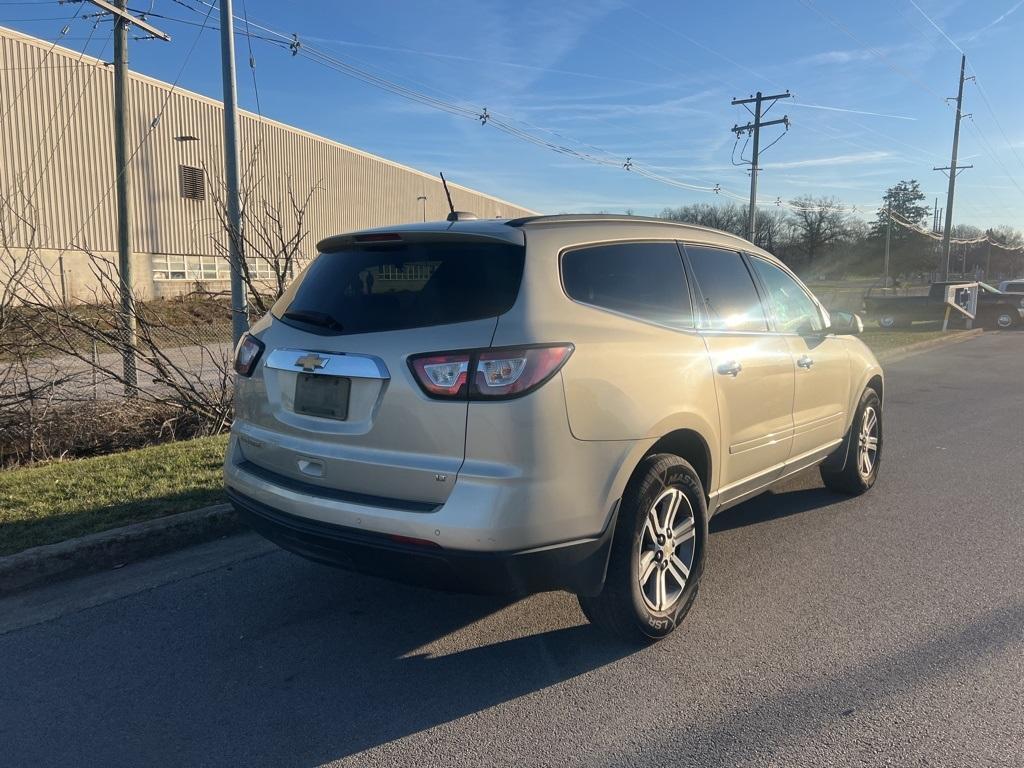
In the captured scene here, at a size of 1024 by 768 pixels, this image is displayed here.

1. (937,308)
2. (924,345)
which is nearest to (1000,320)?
(937,308)

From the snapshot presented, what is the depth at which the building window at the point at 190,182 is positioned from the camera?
97.4ft

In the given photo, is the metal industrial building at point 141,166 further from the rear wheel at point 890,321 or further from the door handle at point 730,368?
the rear wheel at point 890,321

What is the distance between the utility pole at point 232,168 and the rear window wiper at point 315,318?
4942mm

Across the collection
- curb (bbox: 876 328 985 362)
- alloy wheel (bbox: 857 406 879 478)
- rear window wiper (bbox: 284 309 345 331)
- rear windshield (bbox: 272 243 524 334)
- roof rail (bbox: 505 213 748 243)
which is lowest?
curb (bbox: 876 328 985 362)

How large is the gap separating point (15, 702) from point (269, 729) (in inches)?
43.1

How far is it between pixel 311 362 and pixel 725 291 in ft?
7.78

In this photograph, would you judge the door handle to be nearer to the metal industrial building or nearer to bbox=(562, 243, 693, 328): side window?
bbox=(562, 243, 693, 328): side window

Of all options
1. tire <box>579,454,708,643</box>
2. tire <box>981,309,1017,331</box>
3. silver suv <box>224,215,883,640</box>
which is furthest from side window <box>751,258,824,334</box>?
tire <box>981,309,1017,331</box>

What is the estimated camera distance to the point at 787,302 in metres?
5.04

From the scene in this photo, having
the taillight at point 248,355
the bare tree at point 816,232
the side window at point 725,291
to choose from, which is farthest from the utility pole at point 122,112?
the bare tree at point 816,232

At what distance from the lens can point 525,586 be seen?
9.91ft

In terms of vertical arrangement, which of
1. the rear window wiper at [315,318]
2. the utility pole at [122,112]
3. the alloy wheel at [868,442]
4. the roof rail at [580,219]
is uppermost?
the utility pole at [122,112]

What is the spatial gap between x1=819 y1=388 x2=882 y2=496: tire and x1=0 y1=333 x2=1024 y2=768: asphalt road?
914mm

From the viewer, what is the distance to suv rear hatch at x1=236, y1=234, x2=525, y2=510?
2984 mm
